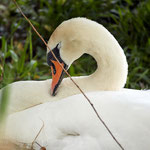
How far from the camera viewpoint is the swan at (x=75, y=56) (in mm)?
2105

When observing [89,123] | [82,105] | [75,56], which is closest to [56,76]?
[75,56]

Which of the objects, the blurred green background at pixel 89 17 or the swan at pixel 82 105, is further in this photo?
the blurred green background at pixel 89 17

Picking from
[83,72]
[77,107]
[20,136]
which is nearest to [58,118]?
[77,107]

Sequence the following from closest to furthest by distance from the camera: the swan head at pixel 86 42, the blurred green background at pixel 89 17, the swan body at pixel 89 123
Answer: the swan body at pixel 89 123 → the swan head at pixel 86 42 → the blurred green background at pixel 89 17

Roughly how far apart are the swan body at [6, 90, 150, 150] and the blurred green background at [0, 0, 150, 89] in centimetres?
115

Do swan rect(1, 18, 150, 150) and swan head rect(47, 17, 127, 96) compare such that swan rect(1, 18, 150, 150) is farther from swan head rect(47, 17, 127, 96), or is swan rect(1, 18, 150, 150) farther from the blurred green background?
the blurred green background

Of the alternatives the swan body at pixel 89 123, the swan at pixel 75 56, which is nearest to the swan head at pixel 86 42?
the swan at pixel 75 56

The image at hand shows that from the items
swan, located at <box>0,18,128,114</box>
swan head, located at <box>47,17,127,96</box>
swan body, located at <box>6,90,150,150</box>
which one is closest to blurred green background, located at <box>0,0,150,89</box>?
swan, located at <box>0,18,128,114</box>

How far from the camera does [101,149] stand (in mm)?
1744

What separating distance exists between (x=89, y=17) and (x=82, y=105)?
2355 millimetres

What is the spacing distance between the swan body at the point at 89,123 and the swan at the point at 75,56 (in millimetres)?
180

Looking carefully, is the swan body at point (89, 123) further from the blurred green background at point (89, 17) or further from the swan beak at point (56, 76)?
the blurred green background at point (89, 17)

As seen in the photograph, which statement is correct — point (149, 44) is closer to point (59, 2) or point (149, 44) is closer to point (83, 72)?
point (83, 72)

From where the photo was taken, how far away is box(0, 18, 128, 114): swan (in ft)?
6.91
